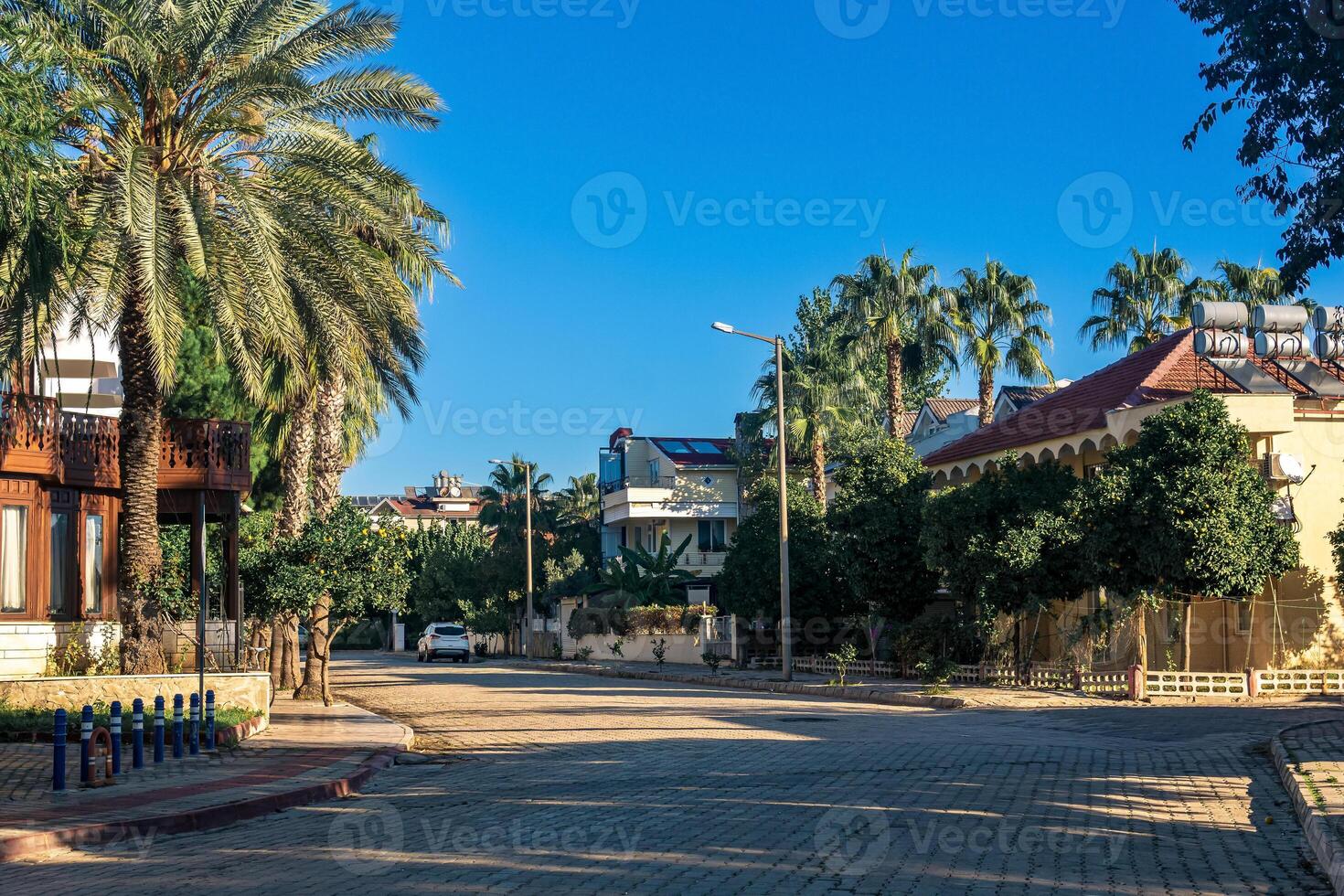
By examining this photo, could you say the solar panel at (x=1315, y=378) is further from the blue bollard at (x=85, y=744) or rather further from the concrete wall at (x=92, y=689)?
the blue bollard at (x=85, y=744)

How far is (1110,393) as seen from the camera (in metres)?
34.2

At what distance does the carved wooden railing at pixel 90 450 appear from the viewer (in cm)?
2320

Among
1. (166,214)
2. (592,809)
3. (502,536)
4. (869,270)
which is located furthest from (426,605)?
(592,809)

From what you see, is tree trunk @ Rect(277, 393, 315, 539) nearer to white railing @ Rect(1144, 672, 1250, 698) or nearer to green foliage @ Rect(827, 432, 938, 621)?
green foliage @ Rect(827, 432, 938, 621)

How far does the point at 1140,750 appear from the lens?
17.3 m

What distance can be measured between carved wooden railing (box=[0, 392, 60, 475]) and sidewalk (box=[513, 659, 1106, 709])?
1683 centimetres

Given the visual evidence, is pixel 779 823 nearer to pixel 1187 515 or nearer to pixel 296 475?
pixel 1187 515

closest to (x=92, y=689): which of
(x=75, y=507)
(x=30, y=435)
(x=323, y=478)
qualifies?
(x=30, y=435)

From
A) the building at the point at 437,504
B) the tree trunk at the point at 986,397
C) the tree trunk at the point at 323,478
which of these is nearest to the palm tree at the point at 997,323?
the tree trunk at the point at 986,397

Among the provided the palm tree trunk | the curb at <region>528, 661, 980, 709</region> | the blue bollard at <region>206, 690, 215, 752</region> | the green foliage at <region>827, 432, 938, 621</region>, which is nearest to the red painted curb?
the blue bollard at <region>206, 690, 215, 752</region>

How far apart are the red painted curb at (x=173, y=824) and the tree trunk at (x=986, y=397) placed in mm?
37792

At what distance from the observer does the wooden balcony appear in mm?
21922

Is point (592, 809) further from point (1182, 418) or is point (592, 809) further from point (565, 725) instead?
point (1182, 418)

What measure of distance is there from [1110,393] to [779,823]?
25954mm
